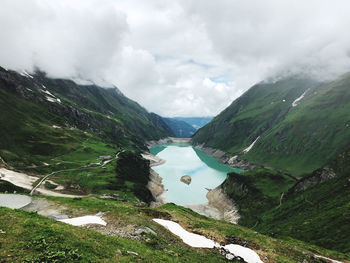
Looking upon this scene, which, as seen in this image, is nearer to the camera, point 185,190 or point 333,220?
point 333,220

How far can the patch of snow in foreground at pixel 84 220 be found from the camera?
28.2 metres

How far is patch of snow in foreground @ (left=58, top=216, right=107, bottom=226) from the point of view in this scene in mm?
28186

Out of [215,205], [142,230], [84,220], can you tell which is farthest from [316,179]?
[84,220]

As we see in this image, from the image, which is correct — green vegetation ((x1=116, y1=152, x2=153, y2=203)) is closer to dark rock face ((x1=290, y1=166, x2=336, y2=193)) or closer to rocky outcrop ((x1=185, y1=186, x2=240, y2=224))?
rocky outcrop ((x1=185, y1=186, x2=240, y2=224))

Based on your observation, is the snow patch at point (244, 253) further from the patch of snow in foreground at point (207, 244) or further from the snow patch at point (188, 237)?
the snow patch at point (188, 237)

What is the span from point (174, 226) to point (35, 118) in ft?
623

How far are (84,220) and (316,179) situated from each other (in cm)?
9555

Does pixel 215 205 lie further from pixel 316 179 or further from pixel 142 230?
pixel 142 230

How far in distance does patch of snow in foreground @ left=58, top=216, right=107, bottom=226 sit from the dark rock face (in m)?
88.9

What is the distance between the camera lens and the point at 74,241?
685 inches

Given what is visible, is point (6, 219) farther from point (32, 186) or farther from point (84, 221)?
point (32, 186)

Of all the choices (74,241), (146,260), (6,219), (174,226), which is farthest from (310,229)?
(6,219)

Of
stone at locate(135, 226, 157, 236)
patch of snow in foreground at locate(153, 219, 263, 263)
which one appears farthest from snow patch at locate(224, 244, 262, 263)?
stone at locate(135, 226, 157, 236)

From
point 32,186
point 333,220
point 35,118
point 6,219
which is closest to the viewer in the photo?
point 6,219
